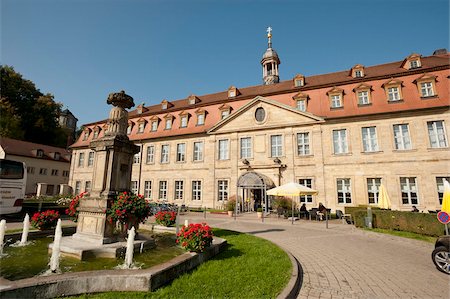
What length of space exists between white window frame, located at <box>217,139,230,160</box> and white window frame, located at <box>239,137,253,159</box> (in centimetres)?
166

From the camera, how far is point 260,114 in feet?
80.0

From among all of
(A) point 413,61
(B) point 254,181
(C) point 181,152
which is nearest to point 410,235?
(B) point 254,181

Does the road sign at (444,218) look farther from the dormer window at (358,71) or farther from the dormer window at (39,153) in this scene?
the dormer window at (39,153)

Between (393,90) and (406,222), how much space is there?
13404 mm

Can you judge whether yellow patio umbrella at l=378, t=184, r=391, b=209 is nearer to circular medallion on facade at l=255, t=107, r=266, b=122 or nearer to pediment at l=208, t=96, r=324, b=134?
pediment at l=208, t=96, r=324, b=134

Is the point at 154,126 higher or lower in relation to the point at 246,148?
higher

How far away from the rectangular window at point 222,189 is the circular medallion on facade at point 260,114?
7.77 meters

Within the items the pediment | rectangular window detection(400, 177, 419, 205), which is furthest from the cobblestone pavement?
the pediment

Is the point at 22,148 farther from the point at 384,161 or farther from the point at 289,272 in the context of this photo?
the point at 384,161

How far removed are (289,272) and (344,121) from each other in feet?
61.5

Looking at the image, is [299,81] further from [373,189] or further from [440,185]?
[440,185]

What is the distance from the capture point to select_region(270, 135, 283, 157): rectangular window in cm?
2300

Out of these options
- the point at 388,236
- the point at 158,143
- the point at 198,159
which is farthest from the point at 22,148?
the point at 388,236

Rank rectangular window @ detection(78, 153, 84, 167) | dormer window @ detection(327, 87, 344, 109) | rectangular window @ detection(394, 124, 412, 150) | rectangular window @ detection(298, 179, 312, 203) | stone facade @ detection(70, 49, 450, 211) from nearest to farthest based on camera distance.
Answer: stone facade @ detection(70, 49, 450, 211)
rectangular window @ detection(394, 124, 412, 150)
rectangular window @ detection(298, 179, 312, 203)
dormer window @ detection(327, 87, 344, 109)
rectangular window @ detection(78, 153, 84, 167)
